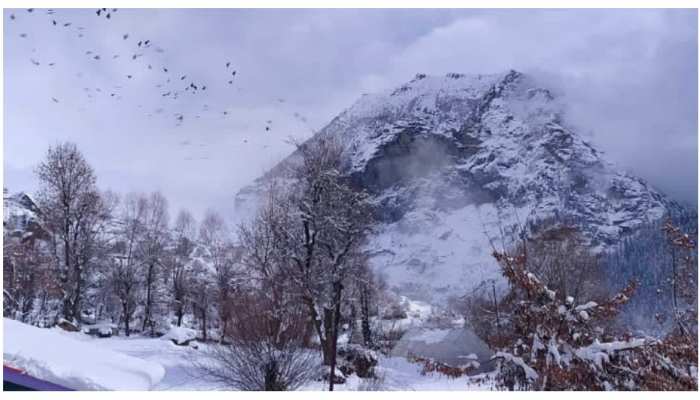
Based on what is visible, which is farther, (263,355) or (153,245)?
(153,245)

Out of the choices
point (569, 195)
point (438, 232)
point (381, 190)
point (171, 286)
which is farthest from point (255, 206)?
point (438, 232)

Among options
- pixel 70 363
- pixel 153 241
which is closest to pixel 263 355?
pixel 70 363

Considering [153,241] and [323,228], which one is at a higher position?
[153,241]

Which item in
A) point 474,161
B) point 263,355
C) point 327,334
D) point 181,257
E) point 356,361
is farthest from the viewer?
point 474,161

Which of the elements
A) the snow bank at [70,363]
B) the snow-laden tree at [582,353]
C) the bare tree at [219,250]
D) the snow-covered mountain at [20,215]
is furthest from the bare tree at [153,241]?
the snow-laden tree at [582,353]

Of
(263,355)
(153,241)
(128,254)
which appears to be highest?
(153,241)

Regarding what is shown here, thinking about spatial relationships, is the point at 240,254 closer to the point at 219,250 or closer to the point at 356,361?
the point at 219,250
